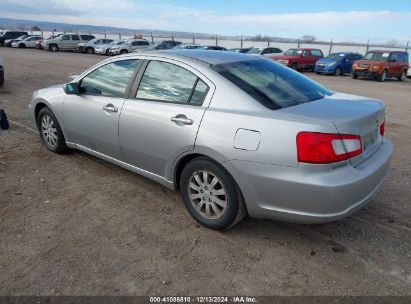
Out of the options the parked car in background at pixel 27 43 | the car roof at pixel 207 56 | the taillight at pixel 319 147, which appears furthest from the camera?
the parked car in background at pixel 27 43

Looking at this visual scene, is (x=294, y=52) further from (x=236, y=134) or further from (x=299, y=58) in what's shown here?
(x=236, y=134)

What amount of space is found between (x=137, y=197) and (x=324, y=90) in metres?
2.33

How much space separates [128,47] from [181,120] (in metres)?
31.5

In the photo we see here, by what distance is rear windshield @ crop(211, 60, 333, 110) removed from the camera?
324cm

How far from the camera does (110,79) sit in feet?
14.0

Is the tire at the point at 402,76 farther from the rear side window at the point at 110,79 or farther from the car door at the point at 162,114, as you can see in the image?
the car door at the point at 162,114

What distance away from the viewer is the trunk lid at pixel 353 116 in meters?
2.90

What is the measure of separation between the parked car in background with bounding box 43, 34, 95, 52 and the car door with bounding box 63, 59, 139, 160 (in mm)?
36458

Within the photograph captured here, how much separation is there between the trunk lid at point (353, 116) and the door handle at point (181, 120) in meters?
0.84

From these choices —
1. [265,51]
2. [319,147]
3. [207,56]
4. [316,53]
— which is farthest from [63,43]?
[319,147]

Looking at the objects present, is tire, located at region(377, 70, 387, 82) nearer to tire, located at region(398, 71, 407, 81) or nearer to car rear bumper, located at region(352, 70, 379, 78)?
car rear bumper, located at region(352, 70, 379, 78)

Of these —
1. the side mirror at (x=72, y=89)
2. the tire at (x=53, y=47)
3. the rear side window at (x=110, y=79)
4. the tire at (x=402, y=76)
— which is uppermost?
the rear side window at (x=110, y=79)

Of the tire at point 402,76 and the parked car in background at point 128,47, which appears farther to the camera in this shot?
the parked car in background at point 128,47

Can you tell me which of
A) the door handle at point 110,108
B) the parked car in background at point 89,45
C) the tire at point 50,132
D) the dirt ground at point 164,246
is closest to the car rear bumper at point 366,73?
the dirt ground at point 164,246
